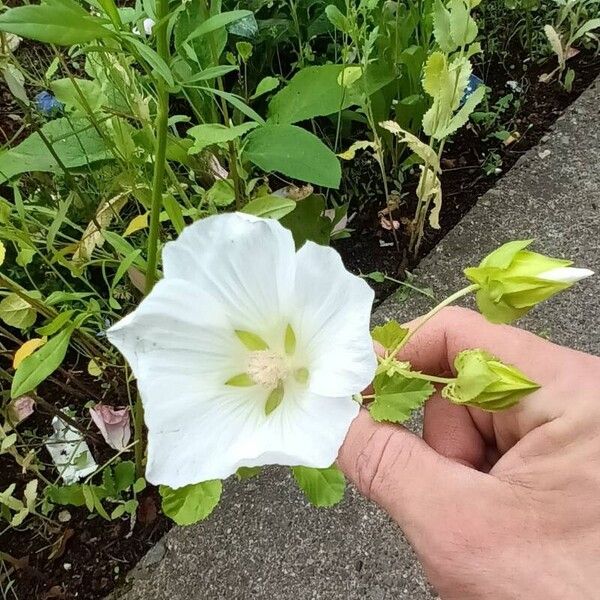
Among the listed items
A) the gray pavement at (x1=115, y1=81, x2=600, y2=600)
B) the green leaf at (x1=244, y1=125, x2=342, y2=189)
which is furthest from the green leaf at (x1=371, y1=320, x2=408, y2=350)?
the gray pavement at (x1=115, y1=81, x2=600, y2=600)

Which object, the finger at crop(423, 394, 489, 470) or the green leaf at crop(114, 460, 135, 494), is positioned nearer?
the finger at crop(423, 394, 489, 470)

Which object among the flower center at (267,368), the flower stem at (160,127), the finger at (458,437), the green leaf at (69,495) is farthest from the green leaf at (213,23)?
the green leaf at (69,495)

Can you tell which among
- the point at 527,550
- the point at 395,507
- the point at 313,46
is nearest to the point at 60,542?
the point at 395,507

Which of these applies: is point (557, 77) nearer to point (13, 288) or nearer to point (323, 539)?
point (323, 539)

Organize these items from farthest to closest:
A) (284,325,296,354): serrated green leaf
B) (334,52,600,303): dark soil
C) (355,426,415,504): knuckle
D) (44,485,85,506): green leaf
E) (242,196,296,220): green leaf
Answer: (334,52,600,303): dark soil → (44,485,85,506): green leaf → (242,196,296,220): green leaf → (355,426,415,504): knuckle → (284,325,296,354): serrated green leaf

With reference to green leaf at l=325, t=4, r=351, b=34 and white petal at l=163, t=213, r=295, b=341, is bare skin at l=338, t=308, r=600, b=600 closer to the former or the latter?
white petal at l=163, t=213, r=295, b=341

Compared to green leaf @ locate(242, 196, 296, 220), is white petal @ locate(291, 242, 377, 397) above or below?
above
